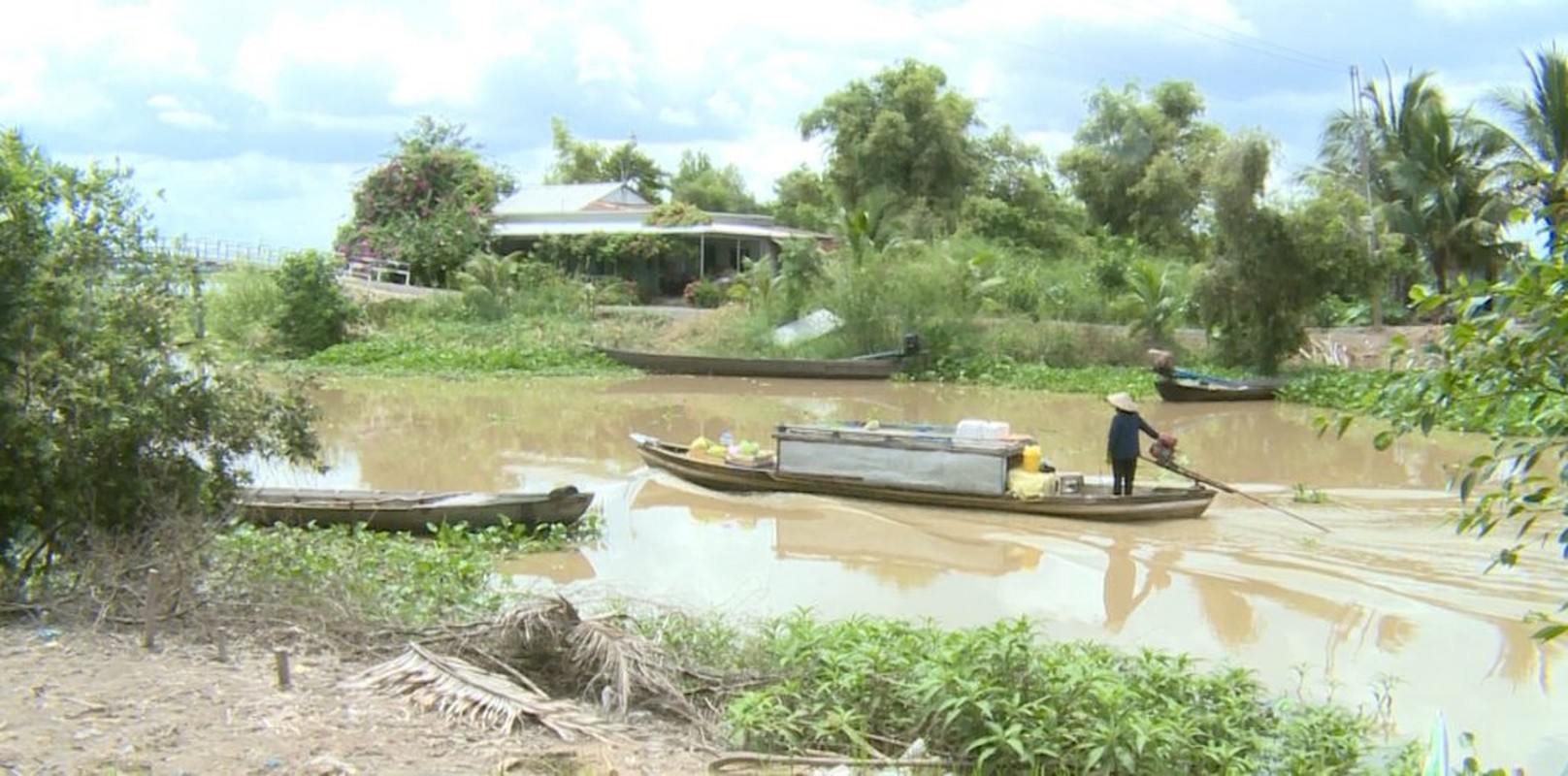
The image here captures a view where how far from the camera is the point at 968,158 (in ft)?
129

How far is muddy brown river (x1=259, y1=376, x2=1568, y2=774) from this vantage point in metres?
8.05

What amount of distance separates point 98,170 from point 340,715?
3992mm

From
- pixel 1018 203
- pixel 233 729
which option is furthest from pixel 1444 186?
pixel 233 729

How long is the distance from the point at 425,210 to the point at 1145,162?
2328cm

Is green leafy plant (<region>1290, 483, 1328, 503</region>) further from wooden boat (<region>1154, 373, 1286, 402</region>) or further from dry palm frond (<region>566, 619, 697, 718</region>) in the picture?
dry palm frond (<region>566, 619, 697, 718</region>)

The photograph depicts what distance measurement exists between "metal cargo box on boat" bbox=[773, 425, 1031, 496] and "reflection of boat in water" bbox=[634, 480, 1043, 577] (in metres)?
0.40

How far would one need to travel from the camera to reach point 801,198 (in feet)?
156

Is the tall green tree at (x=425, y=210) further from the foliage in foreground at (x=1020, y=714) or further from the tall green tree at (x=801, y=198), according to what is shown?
the foliage in foreground at (x=1020, y=714)

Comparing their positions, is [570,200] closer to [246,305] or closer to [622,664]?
[246,305]

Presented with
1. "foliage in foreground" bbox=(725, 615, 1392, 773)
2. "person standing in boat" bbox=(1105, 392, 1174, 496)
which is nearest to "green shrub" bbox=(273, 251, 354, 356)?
"person standing in boat" bbox=(1105, 392, 1174, 496)

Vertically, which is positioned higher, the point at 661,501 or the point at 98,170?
the point at 98,170

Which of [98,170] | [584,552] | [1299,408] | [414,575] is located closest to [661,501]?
[584,552]

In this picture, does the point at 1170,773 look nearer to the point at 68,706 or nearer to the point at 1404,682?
the point at 1404,682

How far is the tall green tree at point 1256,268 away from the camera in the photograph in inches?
963
